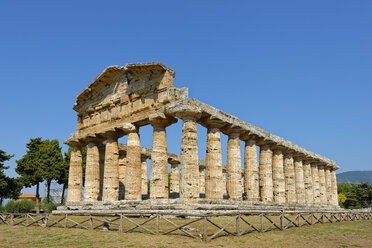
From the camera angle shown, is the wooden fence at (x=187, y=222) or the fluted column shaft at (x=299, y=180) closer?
the wooden fence at (x=187, y=222)

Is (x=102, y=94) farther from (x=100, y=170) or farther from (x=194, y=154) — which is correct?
(x=194, y=154)

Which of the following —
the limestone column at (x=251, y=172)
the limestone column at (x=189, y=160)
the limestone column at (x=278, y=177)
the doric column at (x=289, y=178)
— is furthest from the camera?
the doric column at (x=289, y=178)

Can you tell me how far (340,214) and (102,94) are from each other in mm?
21564

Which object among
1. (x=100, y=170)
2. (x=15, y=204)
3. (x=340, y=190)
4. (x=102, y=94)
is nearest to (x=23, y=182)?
(x=15, y=204)

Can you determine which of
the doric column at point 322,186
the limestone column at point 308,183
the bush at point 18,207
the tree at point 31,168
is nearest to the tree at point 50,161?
the tree at point 31,168

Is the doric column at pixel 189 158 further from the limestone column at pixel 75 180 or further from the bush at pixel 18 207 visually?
the bush at pixel 18 207

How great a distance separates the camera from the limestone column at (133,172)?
23578 millimetres

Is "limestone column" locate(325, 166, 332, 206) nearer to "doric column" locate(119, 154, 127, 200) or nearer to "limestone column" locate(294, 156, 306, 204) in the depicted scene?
"limestone column" locate(294, 156, 306, 204)

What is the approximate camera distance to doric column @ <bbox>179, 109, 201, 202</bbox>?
20.4 m

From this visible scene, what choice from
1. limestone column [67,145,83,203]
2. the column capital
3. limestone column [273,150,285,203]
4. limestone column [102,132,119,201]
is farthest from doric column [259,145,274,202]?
limestone column [67,145,83,203]

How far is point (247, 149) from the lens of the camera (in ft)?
92.1

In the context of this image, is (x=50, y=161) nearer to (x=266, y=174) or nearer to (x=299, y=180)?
(x=266, y=174)

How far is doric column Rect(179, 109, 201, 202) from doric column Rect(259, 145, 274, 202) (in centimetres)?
1033

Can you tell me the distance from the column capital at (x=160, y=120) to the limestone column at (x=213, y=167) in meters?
3.03
